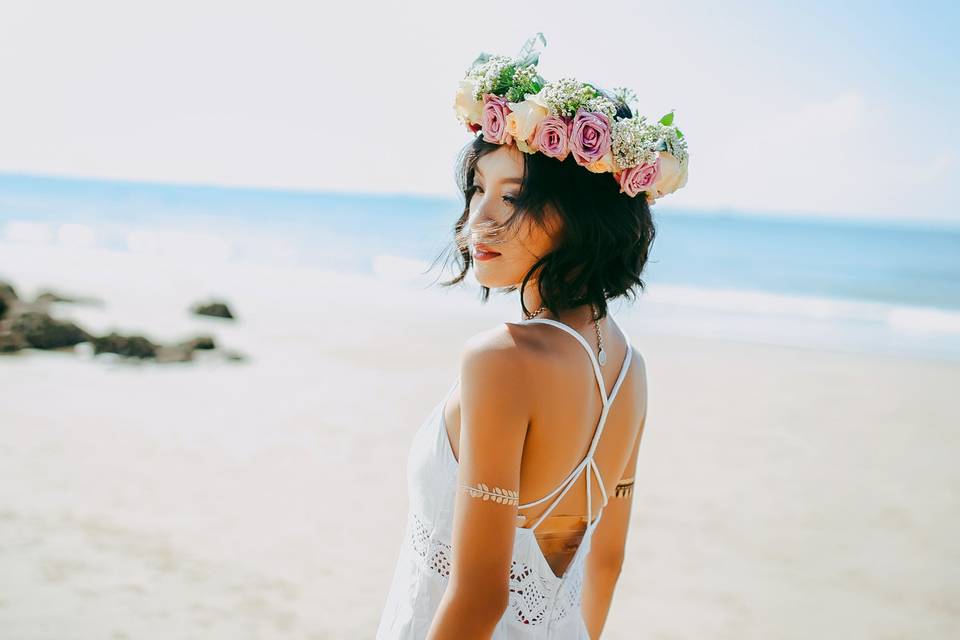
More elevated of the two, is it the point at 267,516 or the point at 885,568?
the point at 885,568

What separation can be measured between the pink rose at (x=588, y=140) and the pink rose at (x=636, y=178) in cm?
8

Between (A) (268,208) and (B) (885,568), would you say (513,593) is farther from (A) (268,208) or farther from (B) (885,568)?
(A) (268,208)

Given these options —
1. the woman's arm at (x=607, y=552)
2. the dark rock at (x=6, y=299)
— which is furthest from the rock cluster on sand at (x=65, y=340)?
the woman's arm at (x=607, y=552)

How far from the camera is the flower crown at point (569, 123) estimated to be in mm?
1606

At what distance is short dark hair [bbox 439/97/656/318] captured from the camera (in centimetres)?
A: 163

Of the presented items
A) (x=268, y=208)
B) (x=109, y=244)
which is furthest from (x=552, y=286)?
(x=268, y=208)

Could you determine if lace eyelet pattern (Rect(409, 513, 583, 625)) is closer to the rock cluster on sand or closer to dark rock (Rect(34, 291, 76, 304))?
the rock cluster on sand

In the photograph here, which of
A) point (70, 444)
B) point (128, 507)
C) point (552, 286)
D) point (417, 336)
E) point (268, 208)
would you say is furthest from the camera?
point (268, 208)

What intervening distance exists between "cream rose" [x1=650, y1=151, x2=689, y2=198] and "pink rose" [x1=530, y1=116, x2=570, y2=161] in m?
0.24

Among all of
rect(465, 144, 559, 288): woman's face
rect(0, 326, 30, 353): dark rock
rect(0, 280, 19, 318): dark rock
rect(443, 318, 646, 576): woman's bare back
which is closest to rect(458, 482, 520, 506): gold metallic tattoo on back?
rect(443, 318, 646, 576): woman's bare back

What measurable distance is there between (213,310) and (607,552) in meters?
11.4

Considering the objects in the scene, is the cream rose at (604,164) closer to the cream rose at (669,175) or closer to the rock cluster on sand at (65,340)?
the cream rose at (669,175)

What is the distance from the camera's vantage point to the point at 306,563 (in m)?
4.82

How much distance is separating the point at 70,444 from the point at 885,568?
5842mm
